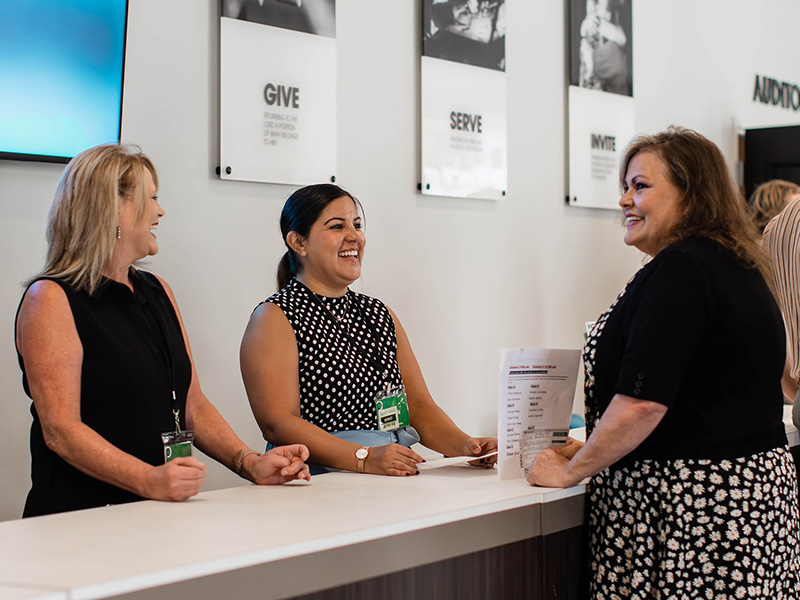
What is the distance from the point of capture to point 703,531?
1836mm

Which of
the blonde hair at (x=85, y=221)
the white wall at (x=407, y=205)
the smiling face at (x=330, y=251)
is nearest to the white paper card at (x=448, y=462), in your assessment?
the smiling face at (x=330, y=251)

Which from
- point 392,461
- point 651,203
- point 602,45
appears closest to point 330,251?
point 392,461

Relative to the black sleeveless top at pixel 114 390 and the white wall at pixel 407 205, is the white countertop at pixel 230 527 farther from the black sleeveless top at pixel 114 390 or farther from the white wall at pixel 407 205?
the white wall at pixel 407 205

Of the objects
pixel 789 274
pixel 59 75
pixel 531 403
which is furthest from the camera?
pixel 789 274

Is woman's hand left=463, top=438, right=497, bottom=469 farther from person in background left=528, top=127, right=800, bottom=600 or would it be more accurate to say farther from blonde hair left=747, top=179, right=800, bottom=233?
blonde hair left=747, top=179, right=800, bottom=233

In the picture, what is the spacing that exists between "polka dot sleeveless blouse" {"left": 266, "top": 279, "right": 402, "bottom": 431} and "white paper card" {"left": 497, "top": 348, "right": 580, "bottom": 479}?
1.78 feet

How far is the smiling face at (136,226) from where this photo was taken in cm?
208

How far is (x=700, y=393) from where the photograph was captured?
1847mm

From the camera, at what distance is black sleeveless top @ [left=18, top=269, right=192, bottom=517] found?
6.33ft

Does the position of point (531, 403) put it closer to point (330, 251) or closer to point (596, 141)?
point (330, 251)

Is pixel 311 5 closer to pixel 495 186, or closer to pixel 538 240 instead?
pixel 495 186

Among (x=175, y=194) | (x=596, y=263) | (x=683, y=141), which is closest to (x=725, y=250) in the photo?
(x=683, y=141)

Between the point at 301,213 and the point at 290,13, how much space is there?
922 mm

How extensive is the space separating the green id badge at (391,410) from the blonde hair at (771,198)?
9.31 feet
